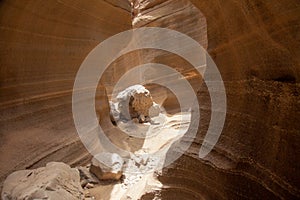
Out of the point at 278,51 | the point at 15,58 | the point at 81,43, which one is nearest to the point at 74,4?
the point at 81,43

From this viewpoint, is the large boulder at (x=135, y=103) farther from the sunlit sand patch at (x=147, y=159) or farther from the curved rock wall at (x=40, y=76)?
the curved rock wall at (x=40, y=76)

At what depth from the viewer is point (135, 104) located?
193 inches

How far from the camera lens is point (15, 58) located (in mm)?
2738

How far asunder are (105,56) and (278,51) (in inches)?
132

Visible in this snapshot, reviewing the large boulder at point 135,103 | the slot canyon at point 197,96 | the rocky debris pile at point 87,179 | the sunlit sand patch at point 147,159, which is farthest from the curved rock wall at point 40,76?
the large boulder at point 135,103

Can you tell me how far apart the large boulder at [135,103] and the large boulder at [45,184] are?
2.68m

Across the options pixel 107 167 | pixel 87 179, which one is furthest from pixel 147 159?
pixel 87 179

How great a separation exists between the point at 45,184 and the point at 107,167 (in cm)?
105

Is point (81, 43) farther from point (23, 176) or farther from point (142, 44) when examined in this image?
point (142, 44)

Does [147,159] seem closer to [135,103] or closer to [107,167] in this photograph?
[107,167]

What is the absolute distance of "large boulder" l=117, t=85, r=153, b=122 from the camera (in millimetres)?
4873

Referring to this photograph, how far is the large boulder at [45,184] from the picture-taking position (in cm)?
174

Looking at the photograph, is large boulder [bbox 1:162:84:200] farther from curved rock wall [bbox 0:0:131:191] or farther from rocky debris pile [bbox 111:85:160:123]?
rocky debris pile [bbox 111:85:160:123]

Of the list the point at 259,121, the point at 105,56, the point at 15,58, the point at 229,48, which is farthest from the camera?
the point at 105,56
